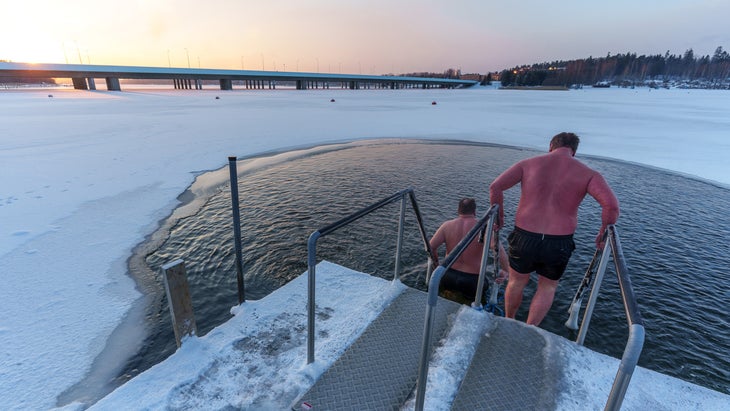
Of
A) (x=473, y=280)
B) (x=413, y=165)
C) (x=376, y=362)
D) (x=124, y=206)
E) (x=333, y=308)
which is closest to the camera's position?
(x=376, y=362)

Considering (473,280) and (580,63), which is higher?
(580,63)

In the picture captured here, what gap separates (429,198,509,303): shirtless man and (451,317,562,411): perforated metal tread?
54.5 inches

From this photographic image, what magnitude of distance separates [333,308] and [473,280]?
2044 millimetres

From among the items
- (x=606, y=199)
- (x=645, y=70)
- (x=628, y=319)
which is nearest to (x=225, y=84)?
(x=606, y=199)

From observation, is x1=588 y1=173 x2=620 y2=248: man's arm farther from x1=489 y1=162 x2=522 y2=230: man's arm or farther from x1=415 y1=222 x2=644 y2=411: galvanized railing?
x1=489 y1=162 x2=522 y2=230: man's arm

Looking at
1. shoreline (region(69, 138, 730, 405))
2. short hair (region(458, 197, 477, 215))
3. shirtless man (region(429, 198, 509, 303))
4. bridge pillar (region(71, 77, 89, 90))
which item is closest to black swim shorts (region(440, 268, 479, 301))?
shirtless man (region(429, 198, 509, 303))

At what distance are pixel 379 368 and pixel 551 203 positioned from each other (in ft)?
7.14

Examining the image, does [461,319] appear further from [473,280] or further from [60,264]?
[60,264]

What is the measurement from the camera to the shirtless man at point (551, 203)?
3.08 m

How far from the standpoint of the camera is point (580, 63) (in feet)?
591

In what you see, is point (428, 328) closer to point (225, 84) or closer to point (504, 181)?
point (504, 181)

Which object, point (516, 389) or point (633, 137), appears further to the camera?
point (633, 137)

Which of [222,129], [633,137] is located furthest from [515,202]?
[222,129]

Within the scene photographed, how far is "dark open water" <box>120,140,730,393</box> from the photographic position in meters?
4.13
